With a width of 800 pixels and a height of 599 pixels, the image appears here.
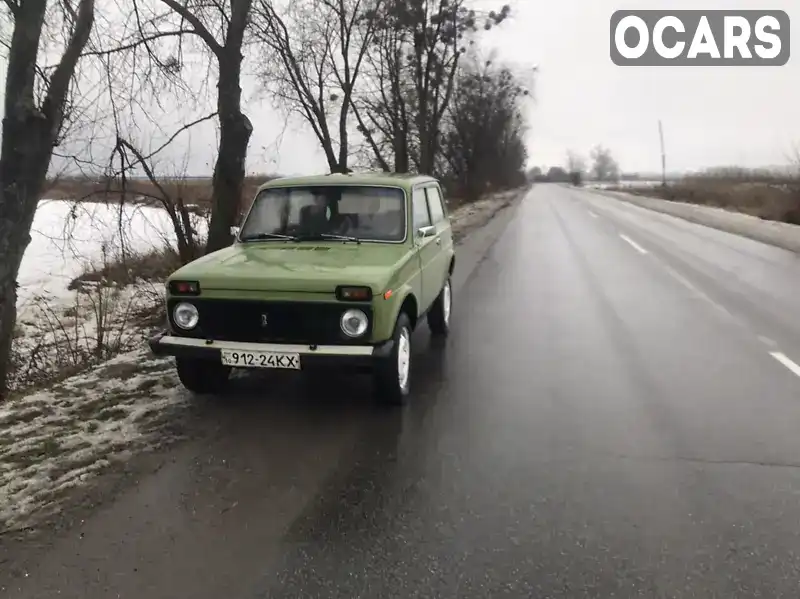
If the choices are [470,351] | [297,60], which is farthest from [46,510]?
[297,60]

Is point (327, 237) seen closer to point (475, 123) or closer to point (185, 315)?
point (185, 315)

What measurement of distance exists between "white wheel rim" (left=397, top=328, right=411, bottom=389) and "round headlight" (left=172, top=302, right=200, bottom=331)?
60.9 inches

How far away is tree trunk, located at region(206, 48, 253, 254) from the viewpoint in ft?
34.0

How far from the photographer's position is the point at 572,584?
3117mm

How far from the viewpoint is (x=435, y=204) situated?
8.09m

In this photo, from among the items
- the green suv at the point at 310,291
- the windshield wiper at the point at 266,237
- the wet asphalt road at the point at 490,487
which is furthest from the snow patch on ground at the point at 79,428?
the windshield wiper at the point at 266,237

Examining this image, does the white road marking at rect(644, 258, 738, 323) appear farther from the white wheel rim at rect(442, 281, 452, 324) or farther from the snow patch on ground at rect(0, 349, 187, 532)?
the snow patch on ground at rect(0, 349, 187, 532)

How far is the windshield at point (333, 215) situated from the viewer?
6367 millimetres

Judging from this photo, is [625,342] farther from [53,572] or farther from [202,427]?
[53,572]

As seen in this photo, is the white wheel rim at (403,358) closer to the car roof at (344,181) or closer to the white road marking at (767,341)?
the car roof at (344,181)

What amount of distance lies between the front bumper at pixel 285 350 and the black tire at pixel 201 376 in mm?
243

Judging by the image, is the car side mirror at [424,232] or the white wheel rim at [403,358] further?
the car side mirror at [424,232]

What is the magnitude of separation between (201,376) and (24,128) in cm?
401

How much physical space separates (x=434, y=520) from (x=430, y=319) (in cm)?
453
